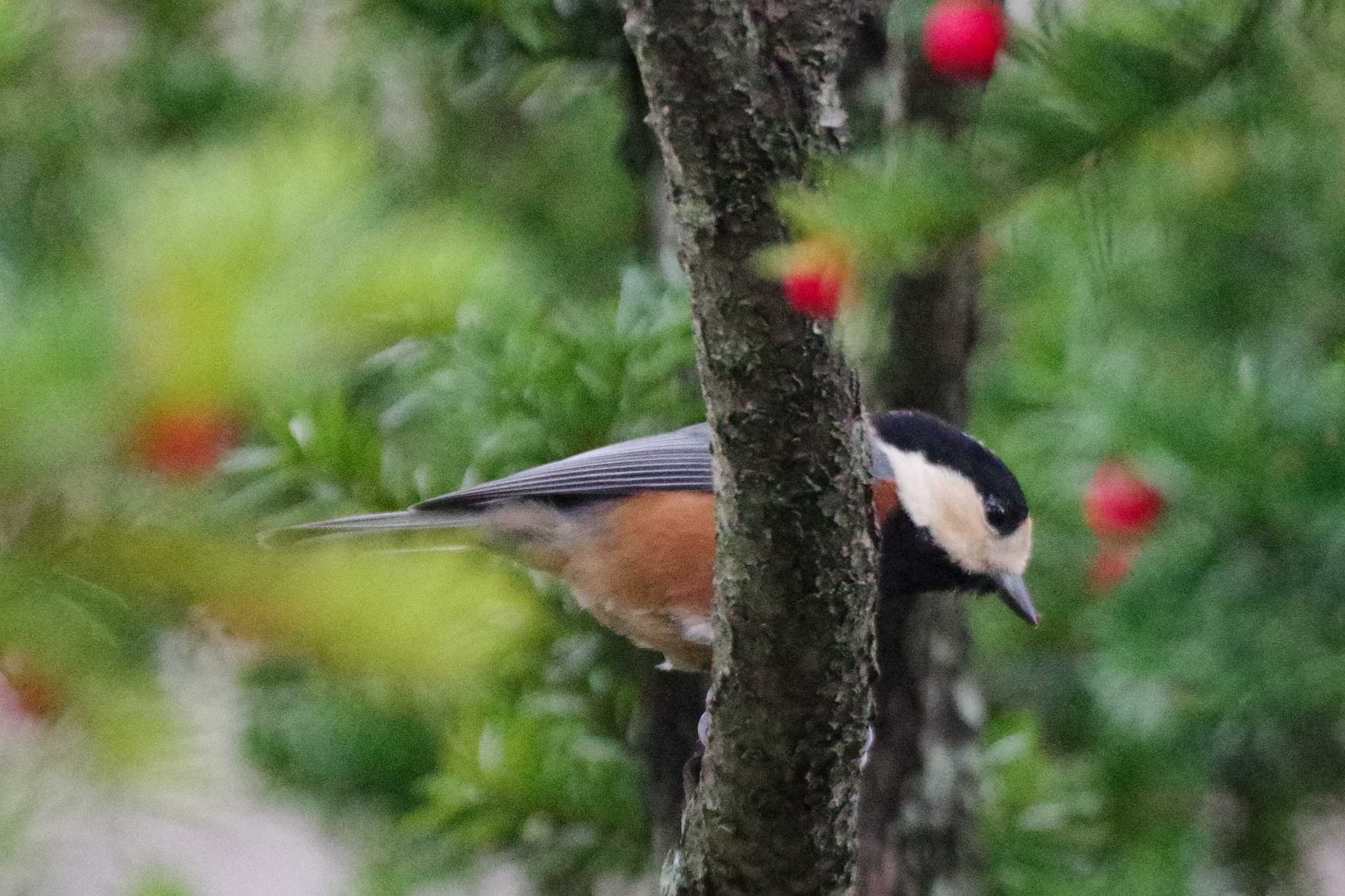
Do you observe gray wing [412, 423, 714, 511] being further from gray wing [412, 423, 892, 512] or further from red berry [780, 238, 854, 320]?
red berry [780, 238, 854, 320]

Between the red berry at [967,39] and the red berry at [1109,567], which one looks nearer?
the red berry at [967,39]

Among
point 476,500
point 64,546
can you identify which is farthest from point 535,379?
point 64,546

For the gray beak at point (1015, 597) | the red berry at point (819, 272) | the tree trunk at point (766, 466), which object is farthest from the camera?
the gray beak at point (1015, 597)

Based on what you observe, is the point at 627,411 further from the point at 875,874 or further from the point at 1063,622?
the point at 1063,622

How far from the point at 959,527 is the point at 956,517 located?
0.18 feet

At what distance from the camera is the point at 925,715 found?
1.58 meters

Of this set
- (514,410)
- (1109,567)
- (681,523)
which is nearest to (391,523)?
(514,410)

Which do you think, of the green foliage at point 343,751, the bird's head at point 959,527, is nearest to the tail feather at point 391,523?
the green foliage at point 343,751

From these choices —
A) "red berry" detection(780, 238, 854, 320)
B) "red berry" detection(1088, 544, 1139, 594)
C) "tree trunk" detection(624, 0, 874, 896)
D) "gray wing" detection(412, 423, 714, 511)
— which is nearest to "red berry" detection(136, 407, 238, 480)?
"red berry" detection(780, 238, 854, 320)

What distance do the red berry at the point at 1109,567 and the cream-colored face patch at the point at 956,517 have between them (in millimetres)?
89

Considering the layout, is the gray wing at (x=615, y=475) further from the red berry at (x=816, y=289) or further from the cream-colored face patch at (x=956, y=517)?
the red berry at (x=816, y=289)

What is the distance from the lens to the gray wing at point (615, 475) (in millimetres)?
1551

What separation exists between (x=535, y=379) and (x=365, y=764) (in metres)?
0.52

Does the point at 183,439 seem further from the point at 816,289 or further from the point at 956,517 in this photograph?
the point at 956,517
